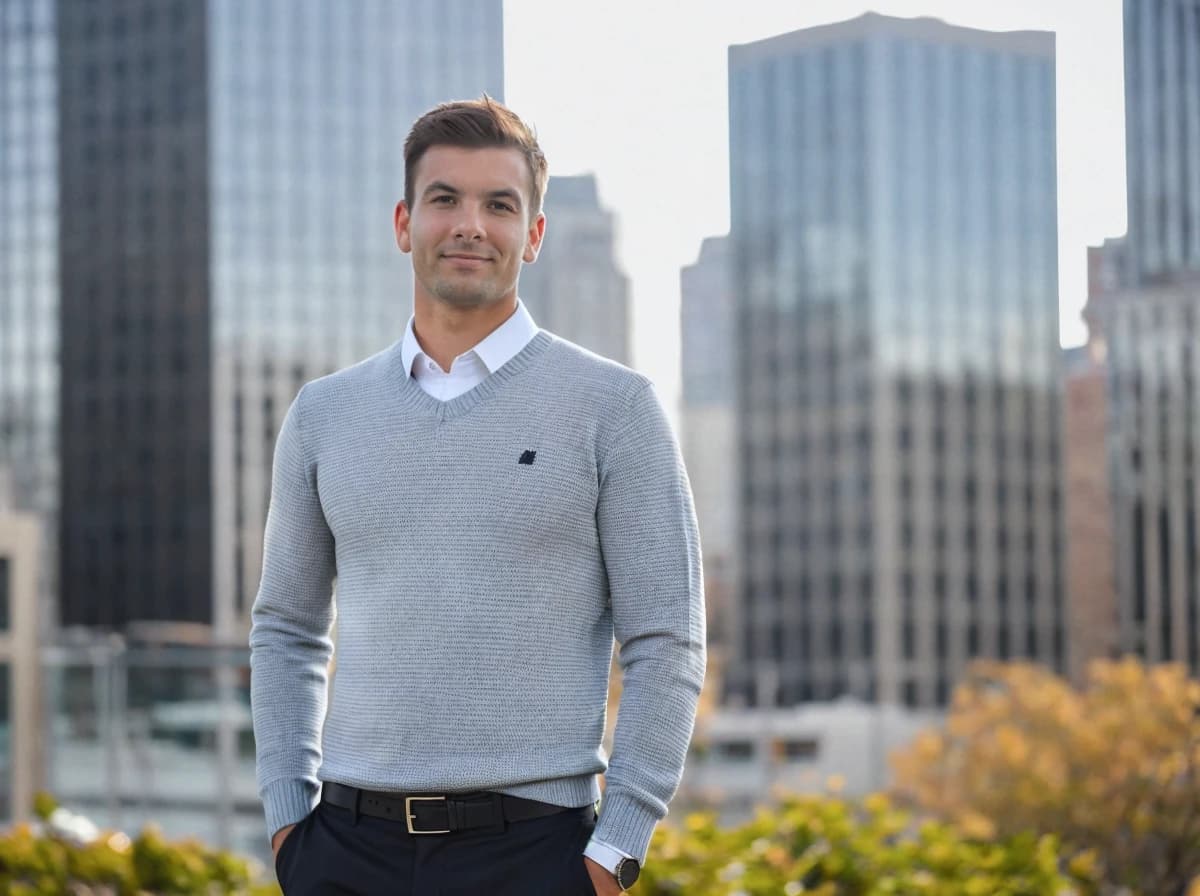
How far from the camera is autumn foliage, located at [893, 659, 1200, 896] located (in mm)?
25500

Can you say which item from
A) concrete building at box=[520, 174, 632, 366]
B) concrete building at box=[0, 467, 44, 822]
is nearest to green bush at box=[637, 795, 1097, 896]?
concrete building at box=[0, 467, 44, 822]

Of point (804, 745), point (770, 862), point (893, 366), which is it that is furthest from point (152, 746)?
point (893, 366)

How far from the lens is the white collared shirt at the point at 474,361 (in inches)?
105

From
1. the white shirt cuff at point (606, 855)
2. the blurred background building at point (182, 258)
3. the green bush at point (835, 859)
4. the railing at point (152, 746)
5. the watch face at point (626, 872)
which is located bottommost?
the railing at point (152, 746)

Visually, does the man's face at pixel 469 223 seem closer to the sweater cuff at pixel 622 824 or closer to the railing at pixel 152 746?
the sweater cuff at pixel 622 824

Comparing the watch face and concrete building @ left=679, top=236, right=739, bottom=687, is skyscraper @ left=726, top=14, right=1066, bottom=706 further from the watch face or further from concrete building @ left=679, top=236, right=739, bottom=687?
the watch face

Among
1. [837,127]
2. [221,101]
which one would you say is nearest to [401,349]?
[221,101]

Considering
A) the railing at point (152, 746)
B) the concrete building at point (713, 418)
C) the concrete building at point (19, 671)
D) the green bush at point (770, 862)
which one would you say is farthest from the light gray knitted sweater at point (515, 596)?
the concrete building at point (713, 418)

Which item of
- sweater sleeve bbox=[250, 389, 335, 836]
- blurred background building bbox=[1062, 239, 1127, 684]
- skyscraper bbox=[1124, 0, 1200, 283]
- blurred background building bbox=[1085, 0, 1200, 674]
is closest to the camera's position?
sweater sleeve bbox=[250, 389, 335, 836]

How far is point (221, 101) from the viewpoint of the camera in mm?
78250

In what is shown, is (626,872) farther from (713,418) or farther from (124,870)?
(713,418)

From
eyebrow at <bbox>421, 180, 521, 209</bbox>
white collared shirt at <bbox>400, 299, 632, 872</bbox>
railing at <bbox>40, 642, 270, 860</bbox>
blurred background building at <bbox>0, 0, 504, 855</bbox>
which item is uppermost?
blurred background building at <bbox>0, 0, 504, 855</bbox>

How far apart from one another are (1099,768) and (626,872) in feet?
93.9

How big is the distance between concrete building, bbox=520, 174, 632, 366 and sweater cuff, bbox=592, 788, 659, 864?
104 m
